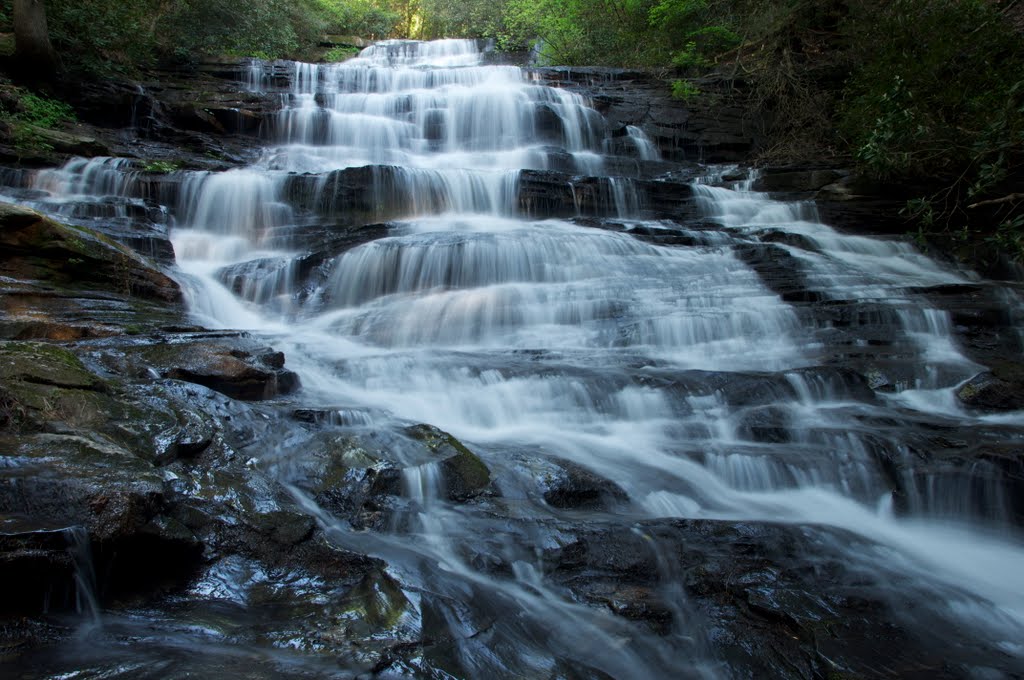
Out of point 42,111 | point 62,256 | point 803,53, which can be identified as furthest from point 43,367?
point 803,53

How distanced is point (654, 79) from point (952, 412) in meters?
13.3

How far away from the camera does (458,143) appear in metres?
14.5

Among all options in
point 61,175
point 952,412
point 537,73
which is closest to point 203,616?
point 952,412

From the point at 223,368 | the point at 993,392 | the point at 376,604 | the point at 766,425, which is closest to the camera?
the point at 376,604

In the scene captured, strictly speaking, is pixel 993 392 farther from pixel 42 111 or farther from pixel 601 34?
pixel 601 34

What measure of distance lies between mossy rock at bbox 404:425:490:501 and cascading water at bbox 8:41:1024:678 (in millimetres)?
110

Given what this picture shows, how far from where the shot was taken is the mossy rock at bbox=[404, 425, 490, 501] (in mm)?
3885

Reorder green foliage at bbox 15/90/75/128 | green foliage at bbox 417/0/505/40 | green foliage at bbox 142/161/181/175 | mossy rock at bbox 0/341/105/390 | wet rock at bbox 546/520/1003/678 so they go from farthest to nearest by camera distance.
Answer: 1. green foliage at bbox 417/0/505/40
2. green foliage at bbox 15/90/75/128
3. green foliage at bbox 142/161/181/175
4. mossy rock at bbox 0/341/105/390
5. wet rock at bbox 546/520/1003/678

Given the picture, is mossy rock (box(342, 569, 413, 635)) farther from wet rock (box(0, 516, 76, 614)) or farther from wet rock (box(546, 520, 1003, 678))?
wet rock (box(0, 516, 76, 614))

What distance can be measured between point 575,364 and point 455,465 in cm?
279

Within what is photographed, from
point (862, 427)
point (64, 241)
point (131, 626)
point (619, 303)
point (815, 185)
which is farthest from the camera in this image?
point (815, 185)

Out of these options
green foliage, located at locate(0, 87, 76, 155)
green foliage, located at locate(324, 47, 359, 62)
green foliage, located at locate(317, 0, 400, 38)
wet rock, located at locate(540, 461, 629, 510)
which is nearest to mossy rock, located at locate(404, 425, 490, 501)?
wet rock, located at locate(540, 461, 629, 510)

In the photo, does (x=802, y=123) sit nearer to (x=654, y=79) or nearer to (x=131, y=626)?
(x=654, y=79)

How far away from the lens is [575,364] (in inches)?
258
